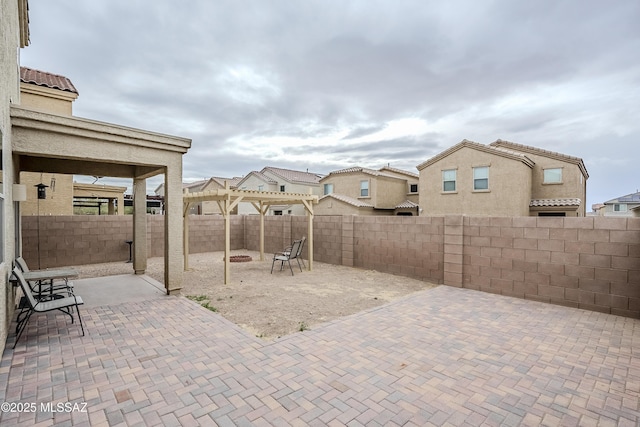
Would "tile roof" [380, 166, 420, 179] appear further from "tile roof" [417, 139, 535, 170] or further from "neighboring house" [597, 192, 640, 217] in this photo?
"neighboring house" [597, 192, 640, 217]

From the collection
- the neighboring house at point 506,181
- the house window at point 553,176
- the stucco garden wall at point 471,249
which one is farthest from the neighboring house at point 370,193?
the stucco garden wall at point 471,249

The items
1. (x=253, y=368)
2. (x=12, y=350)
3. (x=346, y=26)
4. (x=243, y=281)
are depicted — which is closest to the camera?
(x=253, y=368)

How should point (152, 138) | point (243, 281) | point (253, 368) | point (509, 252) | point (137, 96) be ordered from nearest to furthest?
point (253, 368) < point (152, 138) < point (509, 252) < point (243, 281) < point (137, 96)

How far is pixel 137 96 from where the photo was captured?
14.3 meters

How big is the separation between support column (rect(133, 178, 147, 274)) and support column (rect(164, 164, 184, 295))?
2750mm

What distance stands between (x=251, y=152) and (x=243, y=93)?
73.4 feet

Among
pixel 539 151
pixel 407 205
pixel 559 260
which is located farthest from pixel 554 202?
pixel 559 260

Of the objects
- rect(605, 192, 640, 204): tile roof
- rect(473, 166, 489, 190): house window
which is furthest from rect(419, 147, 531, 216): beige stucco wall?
rect(605, 192, 640, 204): tile roof

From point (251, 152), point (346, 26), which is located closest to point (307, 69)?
point (346, 26)

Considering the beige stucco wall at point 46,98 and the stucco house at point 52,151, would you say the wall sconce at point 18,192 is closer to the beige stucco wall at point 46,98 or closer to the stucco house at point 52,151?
the stucco house at point 52,151

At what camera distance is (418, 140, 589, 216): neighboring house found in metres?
15.3

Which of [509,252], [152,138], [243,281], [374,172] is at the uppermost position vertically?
[374,172]

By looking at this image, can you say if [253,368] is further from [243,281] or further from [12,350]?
[243,281]

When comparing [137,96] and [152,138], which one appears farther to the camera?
[137,96]
